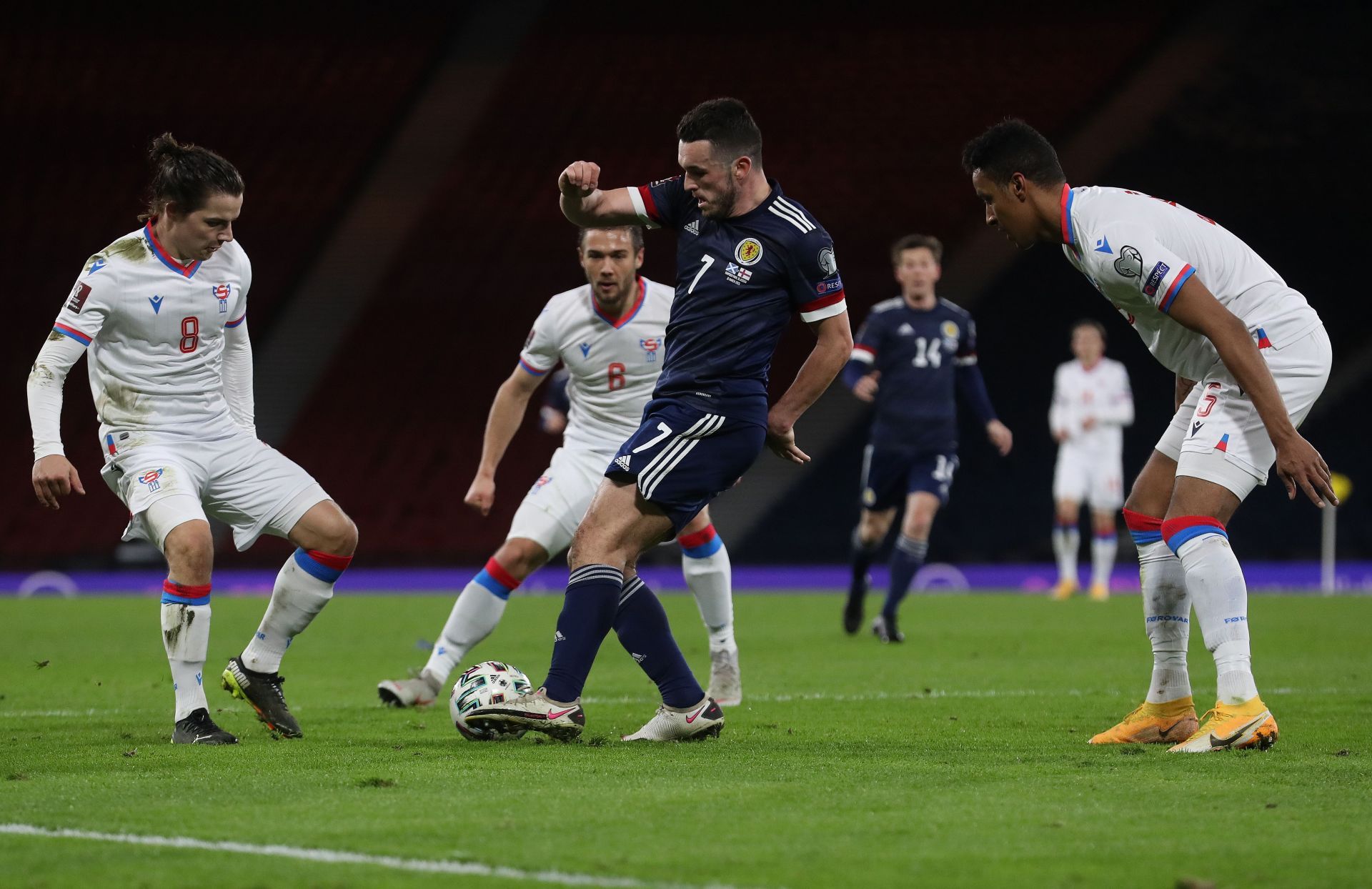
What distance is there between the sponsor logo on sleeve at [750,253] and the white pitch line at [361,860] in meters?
2.56

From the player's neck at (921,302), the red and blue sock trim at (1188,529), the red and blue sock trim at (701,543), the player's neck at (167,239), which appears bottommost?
the red and blue sock trim at (701,543)

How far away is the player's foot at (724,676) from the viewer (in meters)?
7.06

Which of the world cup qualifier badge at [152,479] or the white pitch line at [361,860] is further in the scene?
the world cup qualifier badge at [152,479]

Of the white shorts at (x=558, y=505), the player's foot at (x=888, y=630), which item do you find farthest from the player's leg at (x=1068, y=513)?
the white shorts at (x=558, y=505)

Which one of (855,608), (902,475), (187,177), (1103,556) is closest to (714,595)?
(187,177)

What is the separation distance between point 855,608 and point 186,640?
637 cm

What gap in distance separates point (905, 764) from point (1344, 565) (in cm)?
1695

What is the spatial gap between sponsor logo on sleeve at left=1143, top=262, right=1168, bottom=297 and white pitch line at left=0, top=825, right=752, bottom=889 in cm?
266

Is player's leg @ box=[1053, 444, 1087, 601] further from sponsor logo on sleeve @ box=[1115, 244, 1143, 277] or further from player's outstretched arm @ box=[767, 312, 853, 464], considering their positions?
sponsor logo on sleeve @ box=[1115, 244, 1143, 277]

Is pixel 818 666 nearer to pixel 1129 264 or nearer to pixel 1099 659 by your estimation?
pixel 1099 659

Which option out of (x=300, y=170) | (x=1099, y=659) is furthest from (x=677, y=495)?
(x=300, y=170)

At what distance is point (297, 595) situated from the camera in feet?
20.0

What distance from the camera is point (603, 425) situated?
7.46 metres

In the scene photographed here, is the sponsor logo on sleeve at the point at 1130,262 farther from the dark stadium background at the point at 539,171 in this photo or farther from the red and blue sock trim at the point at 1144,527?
the dark stadium background at the point at 539,171
